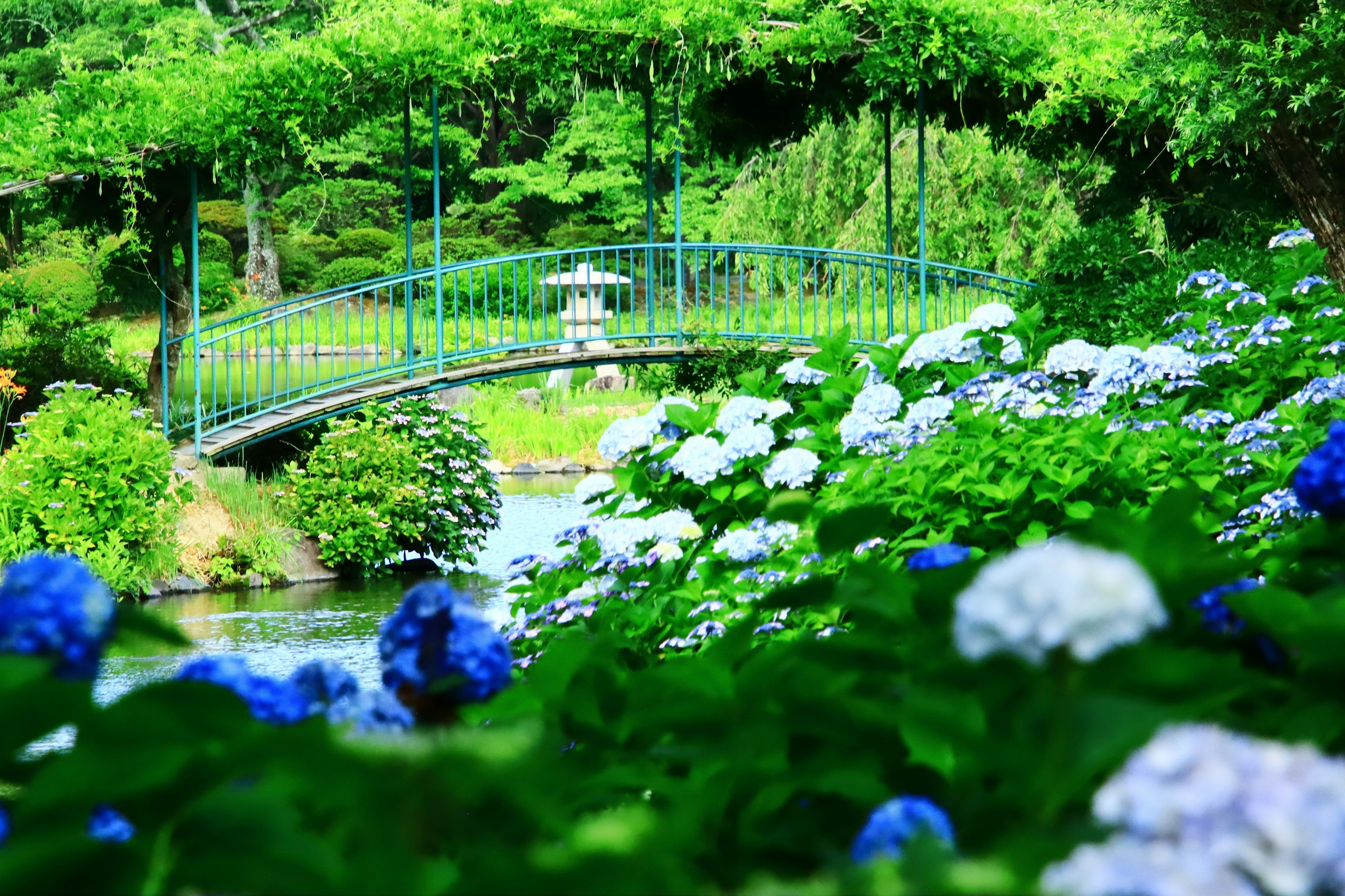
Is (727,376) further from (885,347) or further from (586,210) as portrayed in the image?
(586,210)

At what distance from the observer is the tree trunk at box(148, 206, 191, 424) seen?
8625 mm


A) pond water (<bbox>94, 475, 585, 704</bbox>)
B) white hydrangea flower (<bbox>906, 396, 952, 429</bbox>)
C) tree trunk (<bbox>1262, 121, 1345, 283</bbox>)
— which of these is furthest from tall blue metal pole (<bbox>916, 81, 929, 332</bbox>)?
white hydrangea flower (<bbox>906, 396, 952, 429</bbox>)

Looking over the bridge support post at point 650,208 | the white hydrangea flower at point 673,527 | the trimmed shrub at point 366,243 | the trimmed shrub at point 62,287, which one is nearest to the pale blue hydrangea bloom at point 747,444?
the white hydrangea flower at point 673,527

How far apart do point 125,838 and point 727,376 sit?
7.42m

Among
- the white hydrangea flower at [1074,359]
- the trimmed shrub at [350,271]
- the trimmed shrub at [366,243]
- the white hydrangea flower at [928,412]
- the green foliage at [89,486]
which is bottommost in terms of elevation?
the trimmed shrub at [350,271]

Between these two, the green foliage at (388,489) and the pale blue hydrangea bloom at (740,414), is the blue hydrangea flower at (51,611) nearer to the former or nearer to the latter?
the pale blue hydrangea bloom at (740,414)

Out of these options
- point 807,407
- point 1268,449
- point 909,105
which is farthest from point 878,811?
point 909,105

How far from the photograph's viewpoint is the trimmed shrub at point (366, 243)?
870 inches

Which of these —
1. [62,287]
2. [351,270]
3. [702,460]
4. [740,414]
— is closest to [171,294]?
[740,414]

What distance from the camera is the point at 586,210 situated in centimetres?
2442

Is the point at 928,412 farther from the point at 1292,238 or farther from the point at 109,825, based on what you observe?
the point at 109,825

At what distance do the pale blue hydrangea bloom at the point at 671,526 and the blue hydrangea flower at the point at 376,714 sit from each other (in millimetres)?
2084

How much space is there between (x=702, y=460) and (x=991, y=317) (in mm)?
1102

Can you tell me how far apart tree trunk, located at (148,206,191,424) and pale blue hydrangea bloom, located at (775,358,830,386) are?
544 centimetres
